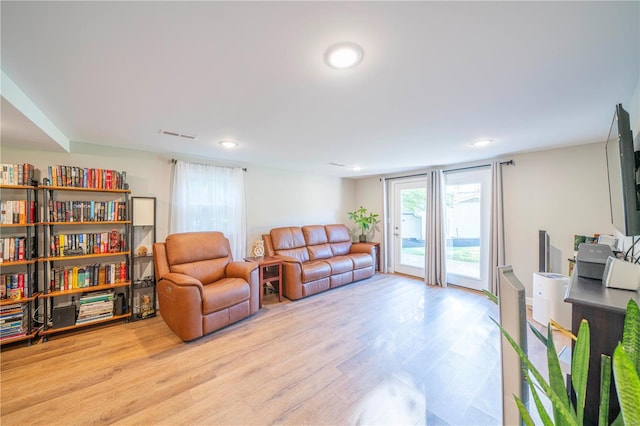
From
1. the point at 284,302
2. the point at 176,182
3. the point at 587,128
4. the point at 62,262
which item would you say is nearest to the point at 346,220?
the point at 284,302

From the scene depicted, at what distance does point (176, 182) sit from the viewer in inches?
131

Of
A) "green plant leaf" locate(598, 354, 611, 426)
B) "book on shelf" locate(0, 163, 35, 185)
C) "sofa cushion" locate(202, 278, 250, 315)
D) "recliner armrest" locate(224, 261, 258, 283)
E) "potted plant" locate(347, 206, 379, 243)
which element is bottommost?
"sofa cushion" locate(202, 278, 250, 315)

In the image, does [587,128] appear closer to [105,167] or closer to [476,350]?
[476,350]

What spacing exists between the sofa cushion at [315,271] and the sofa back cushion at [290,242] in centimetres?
31

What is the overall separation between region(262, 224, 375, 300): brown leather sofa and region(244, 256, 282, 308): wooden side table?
10 centimetres

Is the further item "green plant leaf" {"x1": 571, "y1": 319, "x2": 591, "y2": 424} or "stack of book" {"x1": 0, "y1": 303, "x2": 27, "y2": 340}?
"stack of book" {"x1": 0, "y1": 303, "x2": 27, "y2": 340}

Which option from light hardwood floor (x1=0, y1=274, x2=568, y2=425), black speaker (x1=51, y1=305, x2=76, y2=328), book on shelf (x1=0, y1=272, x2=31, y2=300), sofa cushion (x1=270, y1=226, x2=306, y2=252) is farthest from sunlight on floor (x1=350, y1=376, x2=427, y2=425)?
book on shelf (x1=0, y1=272, x2=31, y2=300)

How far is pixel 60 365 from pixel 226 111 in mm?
2642

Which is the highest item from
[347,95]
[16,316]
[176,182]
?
[347,95]

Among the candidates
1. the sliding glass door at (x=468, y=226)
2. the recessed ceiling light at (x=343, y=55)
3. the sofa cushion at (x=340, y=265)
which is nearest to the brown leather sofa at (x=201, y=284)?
the sofa cushion at (x=340, y=265)

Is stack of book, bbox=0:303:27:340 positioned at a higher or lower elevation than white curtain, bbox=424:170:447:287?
lower

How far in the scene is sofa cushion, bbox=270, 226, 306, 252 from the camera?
410 cm

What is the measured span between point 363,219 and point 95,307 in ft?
14.7

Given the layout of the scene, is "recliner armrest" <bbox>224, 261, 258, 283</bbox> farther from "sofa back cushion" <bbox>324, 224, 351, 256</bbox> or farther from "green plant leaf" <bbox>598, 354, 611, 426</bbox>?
"green plant leaf" <bbox>598, 354, 611, 426</bbox>
